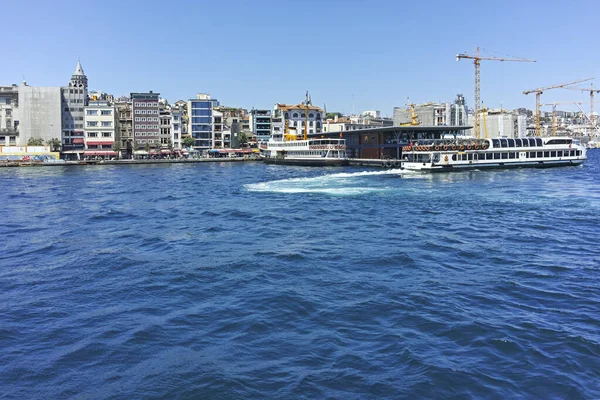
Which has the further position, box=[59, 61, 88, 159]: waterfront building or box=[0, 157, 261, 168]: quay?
box=[59, 61, 88, 159]: waterfront building

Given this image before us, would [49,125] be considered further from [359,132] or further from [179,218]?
[179,218]

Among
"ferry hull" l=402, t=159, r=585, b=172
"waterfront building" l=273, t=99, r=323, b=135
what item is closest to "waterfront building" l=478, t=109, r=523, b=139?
"waterfront building" l=273, t=99, r=323, b=135

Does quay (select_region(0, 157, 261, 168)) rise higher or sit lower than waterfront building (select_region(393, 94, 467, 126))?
lower

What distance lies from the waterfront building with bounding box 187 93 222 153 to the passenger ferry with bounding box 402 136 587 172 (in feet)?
174

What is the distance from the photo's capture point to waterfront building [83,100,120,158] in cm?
10154

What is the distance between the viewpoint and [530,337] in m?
10.7

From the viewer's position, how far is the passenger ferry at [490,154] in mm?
61188

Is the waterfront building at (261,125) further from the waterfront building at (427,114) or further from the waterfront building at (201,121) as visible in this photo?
the waterfront building at (427,114)

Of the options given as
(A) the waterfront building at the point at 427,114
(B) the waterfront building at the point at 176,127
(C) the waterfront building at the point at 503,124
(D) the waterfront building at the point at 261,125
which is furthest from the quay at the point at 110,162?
(C) the waterfront building at the point at 503,124

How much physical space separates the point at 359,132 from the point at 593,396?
80.4m

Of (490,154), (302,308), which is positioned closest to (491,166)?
(490,154)

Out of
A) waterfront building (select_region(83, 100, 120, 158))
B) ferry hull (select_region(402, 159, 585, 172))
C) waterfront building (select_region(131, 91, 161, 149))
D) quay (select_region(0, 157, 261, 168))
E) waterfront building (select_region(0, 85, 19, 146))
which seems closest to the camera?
ferry hull (select_region(402, 159, 585, 172))

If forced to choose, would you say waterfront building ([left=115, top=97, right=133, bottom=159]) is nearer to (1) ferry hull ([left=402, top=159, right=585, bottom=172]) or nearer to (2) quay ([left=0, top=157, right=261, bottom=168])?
(2) quay ([left=0, top=157, right=261, bottom=168])

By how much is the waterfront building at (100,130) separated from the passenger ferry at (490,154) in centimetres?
5944
